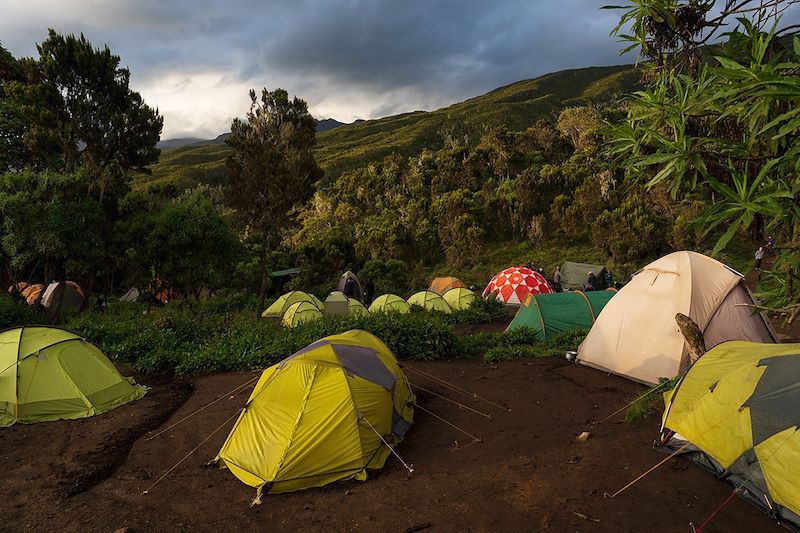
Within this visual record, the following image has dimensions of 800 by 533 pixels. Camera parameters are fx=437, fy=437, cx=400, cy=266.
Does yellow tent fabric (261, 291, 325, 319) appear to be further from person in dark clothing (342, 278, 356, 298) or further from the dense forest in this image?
person in dark clothing (342, 278, 356, 298)

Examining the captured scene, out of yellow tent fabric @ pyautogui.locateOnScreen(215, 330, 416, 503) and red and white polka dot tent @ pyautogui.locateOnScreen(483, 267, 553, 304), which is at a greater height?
yellow tent fabric @ pyautogui.locateOnScreen(215, 330, 416, 503)

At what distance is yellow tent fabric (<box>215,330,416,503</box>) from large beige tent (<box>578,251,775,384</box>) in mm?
5335

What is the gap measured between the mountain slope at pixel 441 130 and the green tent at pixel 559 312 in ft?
130

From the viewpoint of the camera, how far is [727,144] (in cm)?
233

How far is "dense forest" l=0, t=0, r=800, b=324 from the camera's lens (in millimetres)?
2406

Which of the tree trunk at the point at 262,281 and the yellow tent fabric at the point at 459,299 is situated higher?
the tree trunk at the point at 262,281

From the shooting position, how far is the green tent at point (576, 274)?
2178 centimetres

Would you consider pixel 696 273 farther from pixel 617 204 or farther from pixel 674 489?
pixel 617 204

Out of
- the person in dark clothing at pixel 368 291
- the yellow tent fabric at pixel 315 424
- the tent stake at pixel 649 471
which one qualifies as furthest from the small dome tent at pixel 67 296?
the tent stake at pixel 649 471

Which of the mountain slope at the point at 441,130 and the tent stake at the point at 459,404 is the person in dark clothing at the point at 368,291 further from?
the mountain slope at the point at 441,130

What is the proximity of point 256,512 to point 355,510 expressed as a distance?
1.15 m

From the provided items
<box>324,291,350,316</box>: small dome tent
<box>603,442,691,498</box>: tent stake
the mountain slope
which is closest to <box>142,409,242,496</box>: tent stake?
<box>603,442,691,498</box>: tent stake

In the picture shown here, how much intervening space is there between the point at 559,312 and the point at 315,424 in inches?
368

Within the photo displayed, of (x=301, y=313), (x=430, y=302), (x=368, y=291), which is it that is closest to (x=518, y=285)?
(x=430, y=302)
